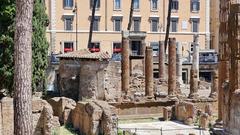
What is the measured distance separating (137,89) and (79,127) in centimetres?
1497

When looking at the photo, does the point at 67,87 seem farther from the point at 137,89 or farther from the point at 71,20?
the point at 71,20

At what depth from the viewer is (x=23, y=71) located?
1001 cm

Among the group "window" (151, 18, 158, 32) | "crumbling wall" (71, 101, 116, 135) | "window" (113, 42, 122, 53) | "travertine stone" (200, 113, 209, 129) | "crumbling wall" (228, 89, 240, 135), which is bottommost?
"travertine stone" (200, 113, 209, 129)

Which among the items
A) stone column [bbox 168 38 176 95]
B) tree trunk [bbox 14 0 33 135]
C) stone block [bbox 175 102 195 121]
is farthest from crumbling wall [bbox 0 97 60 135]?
stone column [bbox 168 38 176 95]

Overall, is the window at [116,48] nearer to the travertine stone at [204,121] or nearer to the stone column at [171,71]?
the stone column at [171,71]

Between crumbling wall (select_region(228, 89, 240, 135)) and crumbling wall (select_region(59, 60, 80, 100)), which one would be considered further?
crumbling wall (select_region(59, 60, 80, 100))

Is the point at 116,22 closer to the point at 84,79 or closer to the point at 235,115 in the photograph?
the point at 84,79

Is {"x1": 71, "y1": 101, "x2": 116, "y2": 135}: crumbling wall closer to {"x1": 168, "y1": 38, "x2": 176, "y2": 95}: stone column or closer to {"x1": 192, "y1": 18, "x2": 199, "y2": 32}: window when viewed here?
{"x1": 168, "y1": 38, "x2": 176, "y2": 95}: stone column

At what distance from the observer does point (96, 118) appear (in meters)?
20.1

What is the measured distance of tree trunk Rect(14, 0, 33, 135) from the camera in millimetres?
9844

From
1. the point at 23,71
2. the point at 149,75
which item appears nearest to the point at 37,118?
the point at 23,71

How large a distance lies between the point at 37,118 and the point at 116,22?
31.6 m

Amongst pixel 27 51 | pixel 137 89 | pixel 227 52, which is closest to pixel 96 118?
pixel 227 52

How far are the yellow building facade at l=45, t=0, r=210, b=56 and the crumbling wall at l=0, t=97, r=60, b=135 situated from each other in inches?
1107
